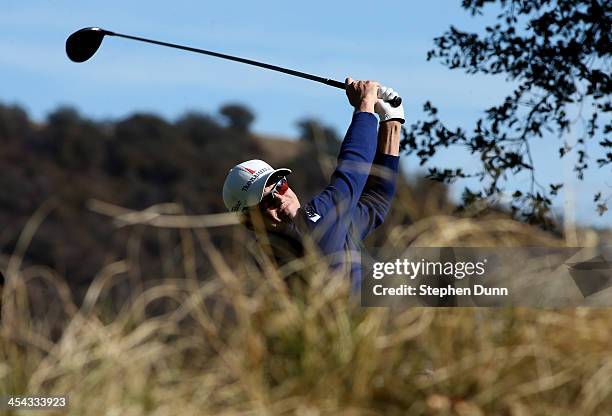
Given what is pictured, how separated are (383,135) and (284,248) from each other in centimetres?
164

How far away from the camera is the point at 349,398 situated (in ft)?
16.2

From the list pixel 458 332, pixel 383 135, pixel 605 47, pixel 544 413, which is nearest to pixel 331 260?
pixel 458 332

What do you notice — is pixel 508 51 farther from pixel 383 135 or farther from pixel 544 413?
pixel 544 413

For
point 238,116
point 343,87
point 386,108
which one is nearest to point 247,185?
point 386,108

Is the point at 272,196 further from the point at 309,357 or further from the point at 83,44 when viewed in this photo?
the point at 83,44

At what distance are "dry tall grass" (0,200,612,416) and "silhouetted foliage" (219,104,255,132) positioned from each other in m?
70.9

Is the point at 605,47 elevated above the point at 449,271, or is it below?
above

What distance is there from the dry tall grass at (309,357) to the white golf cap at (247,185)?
1298 mm

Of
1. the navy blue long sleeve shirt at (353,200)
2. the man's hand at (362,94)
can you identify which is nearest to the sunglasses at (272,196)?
the navy blue long sleeve shirt at (353,200)

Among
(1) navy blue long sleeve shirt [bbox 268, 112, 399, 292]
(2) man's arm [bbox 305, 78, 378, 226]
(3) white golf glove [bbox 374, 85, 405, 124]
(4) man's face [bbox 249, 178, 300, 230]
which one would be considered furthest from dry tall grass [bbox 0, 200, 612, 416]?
(3) white golf glove [bbox 374, 85, 405, 124]

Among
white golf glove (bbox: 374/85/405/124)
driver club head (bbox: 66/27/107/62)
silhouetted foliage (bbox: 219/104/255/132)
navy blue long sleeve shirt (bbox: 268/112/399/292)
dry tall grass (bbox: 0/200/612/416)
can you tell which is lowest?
dry tall grass (bbox: 0/200/612/416)

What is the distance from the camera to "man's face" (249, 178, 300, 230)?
22.2 feet

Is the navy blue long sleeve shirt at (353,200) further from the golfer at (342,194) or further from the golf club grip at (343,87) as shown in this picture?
the golf club grip at (343,87)

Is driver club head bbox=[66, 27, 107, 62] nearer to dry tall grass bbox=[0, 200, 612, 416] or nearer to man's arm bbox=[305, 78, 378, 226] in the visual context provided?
man's arm bbox=[305, 78, 378, 226]
